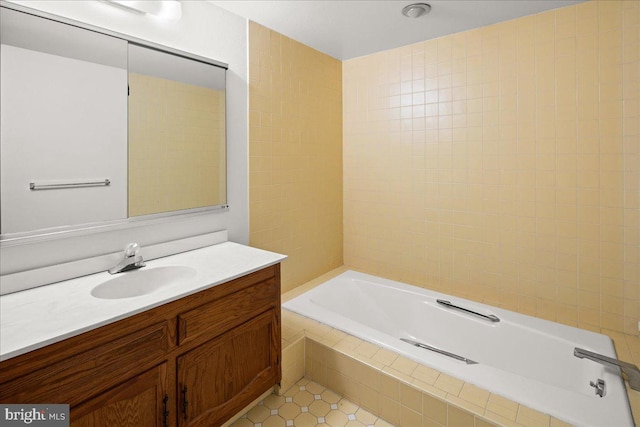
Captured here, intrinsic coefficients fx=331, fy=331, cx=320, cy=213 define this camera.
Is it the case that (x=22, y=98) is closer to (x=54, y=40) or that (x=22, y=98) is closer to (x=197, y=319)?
(x=54, y=40)

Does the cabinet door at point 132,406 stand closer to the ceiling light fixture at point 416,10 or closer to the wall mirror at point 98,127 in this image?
the wall mirror at point 98,127

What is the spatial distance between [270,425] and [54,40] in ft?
6.53

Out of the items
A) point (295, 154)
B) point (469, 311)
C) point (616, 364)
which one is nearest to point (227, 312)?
point (295, 154)

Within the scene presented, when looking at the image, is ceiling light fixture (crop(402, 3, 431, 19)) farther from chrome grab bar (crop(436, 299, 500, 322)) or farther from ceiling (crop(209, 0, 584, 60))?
chrome grab bar (crop(436, 299, 500, 322))

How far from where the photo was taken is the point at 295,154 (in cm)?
261

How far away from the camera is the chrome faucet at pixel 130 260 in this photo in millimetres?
1562

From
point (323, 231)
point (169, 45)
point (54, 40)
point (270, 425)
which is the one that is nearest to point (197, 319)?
point (270, 425)

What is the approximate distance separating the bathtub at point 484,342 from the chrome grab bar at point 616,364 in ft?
0.11

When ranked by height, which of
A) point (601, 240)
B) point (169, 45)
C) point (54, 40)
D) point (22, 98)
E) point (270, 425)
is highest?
point (169, 45)

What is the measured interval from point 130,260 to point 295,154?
1.42 m

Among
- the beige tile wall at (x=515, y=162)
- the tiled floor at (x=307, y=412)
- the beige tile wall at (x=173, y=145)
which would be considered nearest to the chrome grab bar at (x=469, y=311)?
the beige tile wall at (x=515, y=162)

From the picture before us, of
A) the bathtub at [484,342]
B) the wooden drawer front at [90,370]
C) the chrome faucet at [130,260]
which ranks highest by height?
the chrome faucet at [130,260]

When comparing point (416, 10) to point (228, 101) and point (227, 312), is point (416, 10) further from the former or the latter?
point (227, 312)

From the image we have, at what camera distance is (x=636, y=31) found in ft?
6.03
